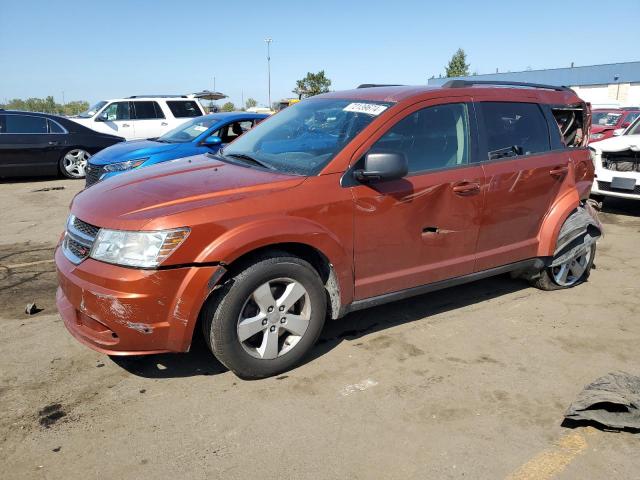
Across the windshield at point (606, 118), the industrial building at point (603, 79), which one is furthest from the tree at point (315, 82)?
the windshield at point (606, 118)

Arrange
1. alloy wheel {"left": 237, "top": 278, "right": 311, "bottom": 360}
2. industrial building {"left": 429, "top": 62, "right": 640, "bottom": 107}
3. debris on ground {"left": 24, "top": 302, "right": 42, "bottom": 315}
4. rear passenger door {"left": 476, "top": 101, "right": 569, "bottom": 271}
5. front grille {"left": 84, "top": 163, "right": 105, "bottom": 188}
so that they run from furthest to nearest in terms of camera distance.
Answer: industrial building {"left": 429, "top": 62, "right": 640, "bottom": 107} < front grille {"left": 84, "top": 163, "right": 105, "bottom": 188} < debris on ground {"left": 24, "top": 302, "right": 42, "bottom": 315} < rear passenger door {"left": 476, "top": 101, "right": 569, "bottom": 271} < alloy wheel {"left": 237, "top": 278, "right": 311, "bottom": 360}

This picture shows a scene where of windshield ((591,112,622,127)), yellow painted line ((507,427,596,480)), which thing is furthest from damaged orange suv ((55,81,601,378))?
windshield ((591,112,622,127))

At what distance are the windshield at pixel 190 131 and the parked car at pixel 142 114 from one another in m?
5.80

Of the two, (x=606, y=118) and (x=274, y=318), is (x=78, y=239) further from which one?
(x=606, y=118)

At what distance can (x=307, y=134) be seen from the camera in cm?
393

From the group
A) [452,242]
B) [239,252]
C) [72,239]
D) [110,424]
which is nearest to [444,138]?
[452,242]

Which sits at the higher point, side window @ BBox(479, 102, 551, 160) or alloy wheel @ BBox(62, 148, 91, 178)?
side window @ BBox(479, 102, 551, 160)

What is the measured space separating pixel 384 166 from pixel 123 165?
17.2 feet

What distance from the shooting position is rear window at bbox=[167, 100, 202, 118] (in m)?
14.1

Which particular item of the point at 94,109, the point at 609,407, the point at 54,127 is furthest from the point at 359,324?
the point at 94,109

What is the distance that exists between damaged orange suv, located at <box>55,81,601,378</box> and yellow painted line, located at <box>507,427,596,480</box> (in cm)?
142

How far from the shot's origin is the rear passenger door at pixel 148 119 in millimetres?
13906

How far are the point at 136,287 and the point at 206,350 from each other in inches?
41.0

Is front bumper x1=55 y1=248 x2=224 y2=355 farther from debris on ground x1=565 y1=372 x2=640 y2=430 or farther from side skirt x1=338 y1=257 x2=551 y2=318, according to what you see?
debris on ground x1=565 y1=372 x2=640 y2=430
